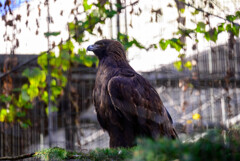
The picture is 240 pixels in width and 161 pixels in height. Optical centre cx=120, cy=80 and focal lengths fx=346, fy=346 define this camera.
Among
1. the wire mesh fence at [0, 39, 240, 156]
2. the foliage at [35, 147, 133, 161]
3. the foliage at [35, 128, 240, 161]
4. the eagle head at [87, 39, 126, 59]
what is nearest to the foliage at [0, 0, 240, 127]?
the wire mesh fence at [0, 39, 240, 156]

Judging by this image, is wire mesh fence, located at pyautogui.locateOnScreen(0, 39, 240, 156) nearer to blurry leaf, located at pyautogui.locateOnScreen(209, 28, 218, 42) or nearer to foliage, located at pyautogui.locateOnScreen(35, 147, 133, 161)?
blurry leaf, located at pyautogui.locateOnScreen(209, 28, 218, 42)

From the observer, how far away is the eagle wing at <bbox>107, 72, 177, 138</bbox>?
3.20 m

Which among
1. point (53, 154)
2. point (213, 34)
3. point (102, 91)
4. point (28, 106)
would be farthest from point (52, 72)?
point (53, 154)

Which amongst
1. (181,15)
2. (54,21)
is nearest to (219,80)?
(181,15)

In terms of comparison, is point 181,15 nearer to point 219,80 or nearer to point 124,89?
point 219,80

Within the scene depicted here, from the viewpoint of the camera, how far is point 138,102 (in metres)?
3.27

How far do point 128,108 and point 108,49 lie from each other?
82cm

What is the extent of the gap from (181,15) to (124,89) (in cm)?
162

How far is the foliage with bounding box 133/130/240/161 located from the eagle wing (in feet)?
7.24

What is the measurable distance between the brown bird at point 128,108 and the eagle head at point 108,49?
1.01ft

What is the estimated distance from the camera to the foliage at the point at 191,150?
2.80ft

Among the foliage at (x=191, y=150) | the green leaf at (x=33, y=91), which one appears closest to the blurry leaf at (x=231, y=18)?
the green leaf at (x=33, y=91)

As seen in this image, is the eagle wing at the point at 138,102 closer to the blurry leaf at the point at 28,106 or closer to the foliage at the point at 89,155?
the foliage at the point at 89,155

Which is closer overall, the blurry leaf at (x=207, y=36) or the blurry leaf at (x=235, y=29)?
the blurry leaf at (x=235, y=29)
